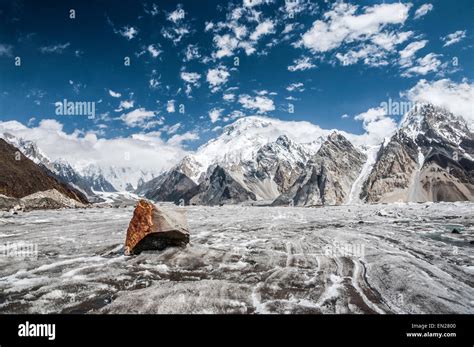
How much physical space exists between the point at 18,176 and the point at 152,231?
122554mm

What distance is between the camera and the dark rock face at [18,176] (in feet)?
358

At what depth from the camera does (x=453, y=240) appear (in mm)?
20328

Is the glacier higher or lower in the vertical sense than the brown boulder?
lower

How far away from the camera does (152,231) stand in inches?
641
